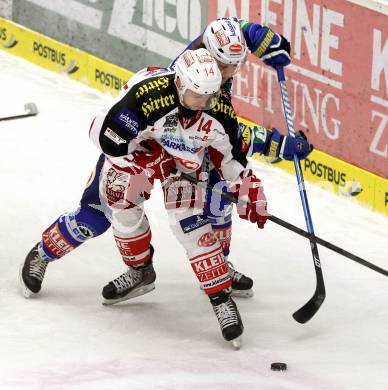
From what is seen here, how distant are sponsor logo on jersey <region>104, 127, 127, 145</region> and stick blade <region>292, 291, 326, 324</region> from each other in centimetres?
118

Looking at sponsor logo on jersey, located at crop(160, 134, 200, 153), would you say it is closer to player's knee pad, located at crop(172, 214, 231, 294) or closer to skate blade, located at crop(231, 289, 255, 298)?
player's knee pad, located at crop(172, 214, 231, 294)

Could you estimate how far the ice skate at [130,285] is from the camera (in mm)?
6578

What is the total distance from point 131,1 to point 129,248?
3.67m

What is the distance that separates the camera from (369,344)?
20.1 ft

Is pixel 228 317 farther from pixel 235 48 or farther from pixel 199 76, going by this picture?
pixel 235 48

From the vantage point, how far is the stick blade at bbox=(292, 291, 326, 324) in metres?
6.29

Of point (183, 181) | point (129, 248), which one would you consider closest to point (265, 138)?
point (183, 181)

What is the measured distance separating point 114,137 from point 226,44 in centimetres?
74

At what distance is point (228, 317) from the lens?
610cm

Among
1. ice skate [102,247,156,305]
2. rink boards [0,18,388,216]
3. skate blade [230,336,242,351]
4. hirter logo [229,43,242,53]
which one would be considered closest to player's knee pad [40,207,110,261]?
ice skate [102,247,156,305]

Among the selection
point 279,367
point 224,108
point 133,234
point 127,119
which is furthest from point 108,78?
point 279,367

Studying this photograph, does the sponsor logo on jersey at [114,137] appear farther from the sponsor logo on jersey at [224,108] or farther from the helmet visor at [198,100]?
the sponsor logo on jersey at [224,108]

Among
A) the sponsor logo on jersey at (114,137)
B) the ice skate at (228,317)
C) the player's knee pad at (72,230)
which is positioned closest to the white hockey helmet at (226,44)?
the sponsor logo on jersey at (114,137)

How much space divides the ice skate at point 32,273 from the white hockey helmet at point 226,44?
53.0 inches
